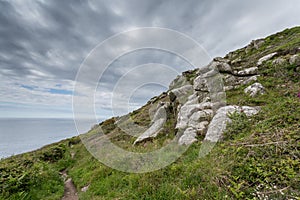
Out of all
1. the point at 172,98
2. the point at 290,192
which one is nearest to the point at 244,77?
the point at 172,98

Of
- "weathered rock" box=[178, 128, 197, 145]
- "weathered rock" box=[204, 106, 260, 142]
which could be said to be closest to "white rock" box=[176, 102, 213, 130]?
"weathered rock" box=[178, 128, 197, 145]

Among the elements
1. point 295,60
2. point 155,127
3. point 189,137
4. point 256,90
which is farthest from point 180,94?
point 295,60

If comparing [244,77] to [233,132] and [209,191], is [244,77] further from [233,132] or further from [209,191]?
[209,191]

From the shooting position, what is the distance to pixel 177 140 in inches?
370

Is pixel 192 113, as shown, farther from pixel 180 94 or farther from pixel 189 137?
pixel 180 94

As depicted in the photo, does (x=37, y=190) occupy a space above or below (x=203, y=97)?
below

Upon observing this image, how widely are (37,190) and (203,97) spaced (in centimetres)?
1299

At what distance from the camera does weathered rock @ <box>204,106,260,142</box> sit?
770cm

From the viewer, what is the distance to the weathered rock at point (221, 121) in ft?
25.3

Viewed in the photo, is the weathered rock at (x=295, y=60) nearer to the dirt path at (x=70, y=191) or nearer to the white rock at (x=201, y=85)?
the white rock at (x=201, y=85)

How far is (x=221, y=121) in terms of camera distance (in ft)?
27.4

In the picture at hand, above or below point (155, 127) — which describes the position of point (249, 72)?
above

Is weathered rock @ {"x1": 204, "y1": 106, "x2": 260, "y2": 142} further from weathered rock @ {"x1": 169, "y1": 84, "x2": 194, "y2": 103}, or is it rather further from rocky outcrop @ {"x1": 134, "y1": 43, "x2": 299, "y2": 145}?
weathered rock @ {"x1": 169, "y1": 84, "x2": 194, "y2": 103}

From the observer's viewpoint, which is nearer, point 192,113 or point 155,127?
point 192,113
